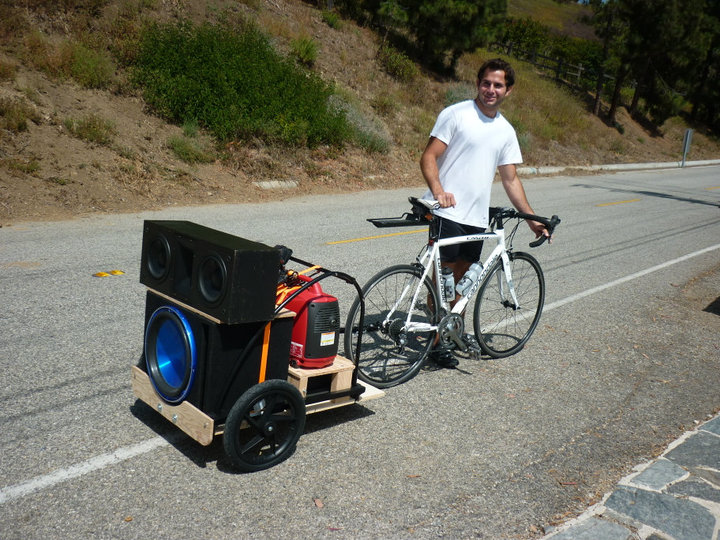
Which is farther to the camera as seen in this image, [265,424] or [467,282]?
[467,282]

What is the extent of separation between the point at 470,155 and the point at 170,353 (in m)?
2.57

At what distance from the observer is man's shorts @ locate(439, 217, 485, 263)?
505 cm

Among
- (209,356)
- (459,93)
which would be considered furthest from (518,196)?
(459,93)

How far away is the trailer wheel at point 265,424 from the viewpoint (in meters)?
3.36

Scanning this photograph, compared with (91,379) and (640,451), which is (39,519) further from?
(640,451)

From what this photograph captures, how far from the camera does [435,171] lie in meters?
4.88

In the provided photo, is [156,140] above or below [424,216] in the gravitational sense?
below

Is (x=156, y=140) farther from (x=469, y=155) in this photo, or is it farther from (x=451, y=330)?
(x=451, y=330)

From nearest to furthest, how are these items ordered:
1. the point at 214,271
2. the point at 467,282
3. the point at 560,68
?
the point at 214,271, the point at 467,282, the point at 560,68

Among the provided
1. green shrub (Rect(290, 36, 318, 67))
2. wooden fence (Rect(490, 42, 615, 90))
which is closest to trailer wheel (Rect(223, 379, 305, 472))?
green shrub (Rect(290, 36, 318, 67))

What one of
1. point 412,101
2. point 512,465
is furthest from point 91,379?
point 412,101

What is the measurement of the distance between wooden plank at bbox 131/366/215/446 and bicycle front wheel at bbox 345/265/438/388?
1211 millimetres

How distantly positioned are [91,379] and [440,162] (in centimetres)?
290

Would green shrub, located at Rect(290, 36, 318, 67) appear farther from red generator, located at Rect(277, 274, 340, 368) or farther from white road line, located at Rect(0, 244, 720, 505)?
white road line, located at Rect(0, 244, 720, 505)
